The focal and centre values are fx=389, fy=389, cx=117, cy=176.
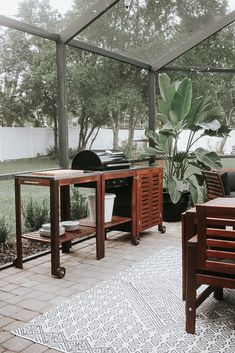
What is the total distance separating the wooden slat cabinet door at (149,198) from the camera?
4.93 metres

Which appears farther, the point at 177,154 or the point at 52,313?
→ the point at 177,154

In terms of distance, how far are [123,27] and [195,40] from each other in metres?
1.53

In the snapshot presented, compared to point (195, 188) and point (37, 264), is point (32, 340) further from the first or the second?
point (195, 188)

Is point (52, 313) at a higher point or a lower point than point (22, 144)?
lower

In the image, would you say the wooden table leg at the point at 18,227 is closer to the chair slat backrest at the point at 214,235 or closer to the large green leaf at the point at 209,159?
the chair slat backrest at the point at 214,235

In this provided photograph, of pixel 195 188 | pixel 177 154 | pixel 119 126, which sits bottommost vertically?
pixel 195 188

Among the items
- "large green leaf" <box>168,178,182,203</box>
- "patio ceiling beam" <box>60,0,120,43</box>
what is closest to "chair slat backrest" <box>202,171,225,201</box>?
"large green leaf" <box>168,178,182,203</box>

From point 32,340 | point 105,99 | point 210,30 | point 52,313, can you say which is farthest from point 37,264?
point 210,30

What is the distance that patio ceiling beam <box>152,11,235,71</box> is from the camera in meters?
5.69

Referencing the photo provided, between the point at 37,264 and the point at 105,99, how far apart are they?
262cm

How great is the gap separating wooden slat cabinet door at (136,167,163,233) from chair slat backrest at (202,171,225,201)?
0.69 m

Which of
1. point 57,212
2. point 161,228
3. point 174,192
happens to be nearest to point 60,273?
point 57,212

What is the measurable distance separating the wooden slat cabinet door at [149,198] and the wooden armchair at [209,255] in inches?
91.1

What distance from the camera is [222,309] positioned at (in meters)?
2.94
